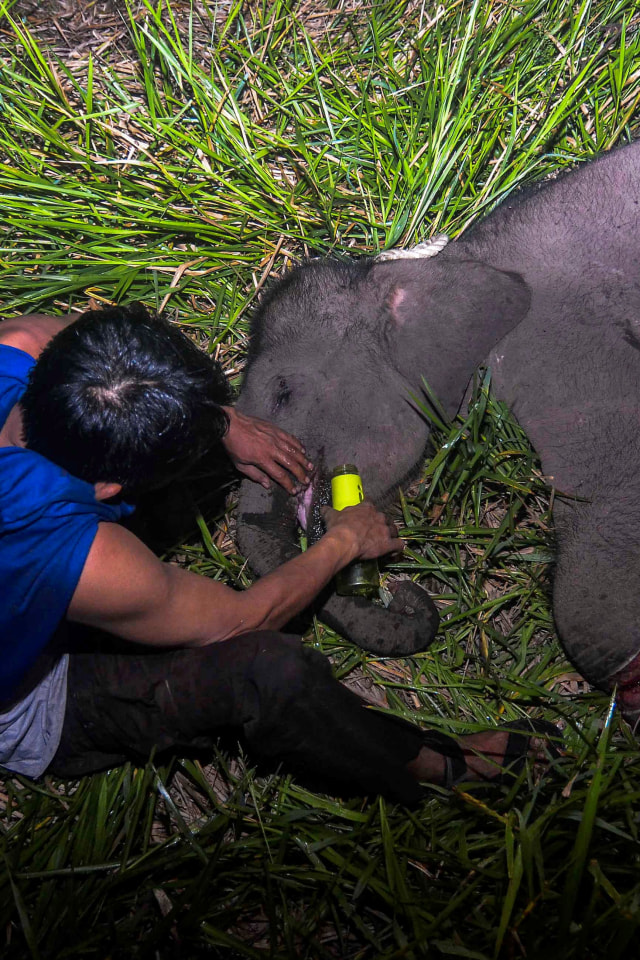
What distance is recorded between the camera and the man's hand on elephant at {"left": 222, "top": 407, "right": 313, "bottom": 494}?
3154 mm

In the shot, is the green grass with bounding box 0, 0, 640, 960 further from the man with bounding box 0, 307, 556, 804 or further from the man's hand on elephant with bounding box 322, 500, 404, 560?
the man's hand on elephant with bounding box 322, 500, 404, 560

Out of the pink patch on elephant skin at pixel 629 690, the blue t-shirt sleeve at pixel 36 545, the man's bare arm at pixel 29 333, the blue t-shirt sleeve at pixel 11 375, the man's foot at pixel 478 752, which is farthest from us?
the pink patch on elephant skin at pixel 629 690

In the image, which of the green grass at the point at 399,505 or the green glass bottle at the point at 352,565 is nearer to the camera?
the green grass at the point at 399,505

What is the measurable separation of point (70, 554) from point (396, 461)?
1635 mm

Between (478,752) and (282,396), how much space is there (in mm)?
1731

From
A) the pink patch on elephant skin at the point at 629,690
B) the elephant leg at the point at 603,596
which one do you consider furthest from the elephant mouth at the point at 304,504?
the pink patch on elephant skin at the point at 629,690

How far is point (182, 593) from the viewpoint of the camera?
2312 millimetres

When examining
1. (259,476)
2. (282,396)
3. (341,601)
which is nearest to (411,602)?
(341,601)

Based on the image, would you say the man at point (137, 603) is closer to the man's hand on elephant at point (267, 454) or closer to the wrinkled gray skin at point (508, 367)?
the man's hand on elephant at point (267, 454)

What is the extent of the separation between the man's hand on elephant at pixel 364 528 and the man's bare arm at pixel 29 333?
4.08ft

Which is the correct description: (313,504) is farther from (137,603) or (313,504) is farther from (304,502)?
(137,603)

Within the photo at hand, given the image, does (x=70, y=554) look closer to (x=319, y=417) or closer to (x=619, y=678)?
(x=319, y=417)

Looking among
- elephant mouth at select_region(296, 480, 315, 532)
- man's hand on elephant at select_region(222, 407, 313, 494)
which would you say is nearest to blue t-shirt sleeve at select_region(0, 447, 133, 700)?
man's hand on elephant at select_region(222, 407, 313, 494)

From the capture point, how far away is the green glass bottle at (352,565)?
9.72ft
